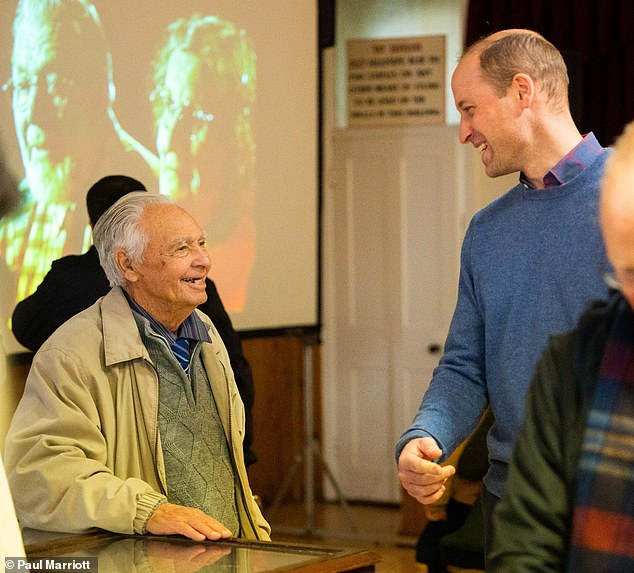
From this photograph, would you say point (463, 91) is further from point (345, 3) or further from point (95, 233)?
point (345, 3)

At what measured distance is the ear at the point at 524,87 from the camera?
6.85 ft

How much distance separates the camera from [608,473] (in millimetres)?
1154

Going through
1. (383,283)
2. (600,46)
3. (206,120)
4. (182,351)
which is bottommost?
(383,283)

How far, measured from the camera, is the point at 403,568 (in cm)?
512

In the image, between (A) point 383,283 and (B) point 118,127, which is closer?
(B) point 118,127

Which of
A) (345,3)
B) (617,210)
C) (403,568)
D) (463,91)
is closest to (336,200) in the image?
(345,3)

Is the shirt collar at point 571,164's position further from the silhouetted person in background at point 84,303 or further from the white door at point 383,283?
the white door at point 383,283

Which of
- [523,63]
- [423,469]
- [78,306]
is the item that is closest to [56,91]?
[78,306]

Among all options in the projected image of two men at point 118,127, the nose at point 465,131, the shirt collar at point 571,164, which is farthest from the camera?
the projected image of two men at point 118,127

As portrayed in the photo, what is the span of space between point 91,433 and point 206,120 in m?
2.30

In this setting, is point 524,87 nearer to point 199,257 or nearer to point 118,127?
point 199,257

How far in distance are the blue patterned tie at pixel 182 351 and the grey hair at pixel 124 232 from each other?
0.20 metres

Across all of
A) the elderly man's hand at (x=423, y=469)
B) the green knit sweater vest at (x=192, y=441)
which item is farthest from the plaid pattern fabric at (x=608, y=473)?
the green knit sweater vest at (x=192, y=441)

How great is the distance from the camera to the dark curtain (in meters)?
5.32
